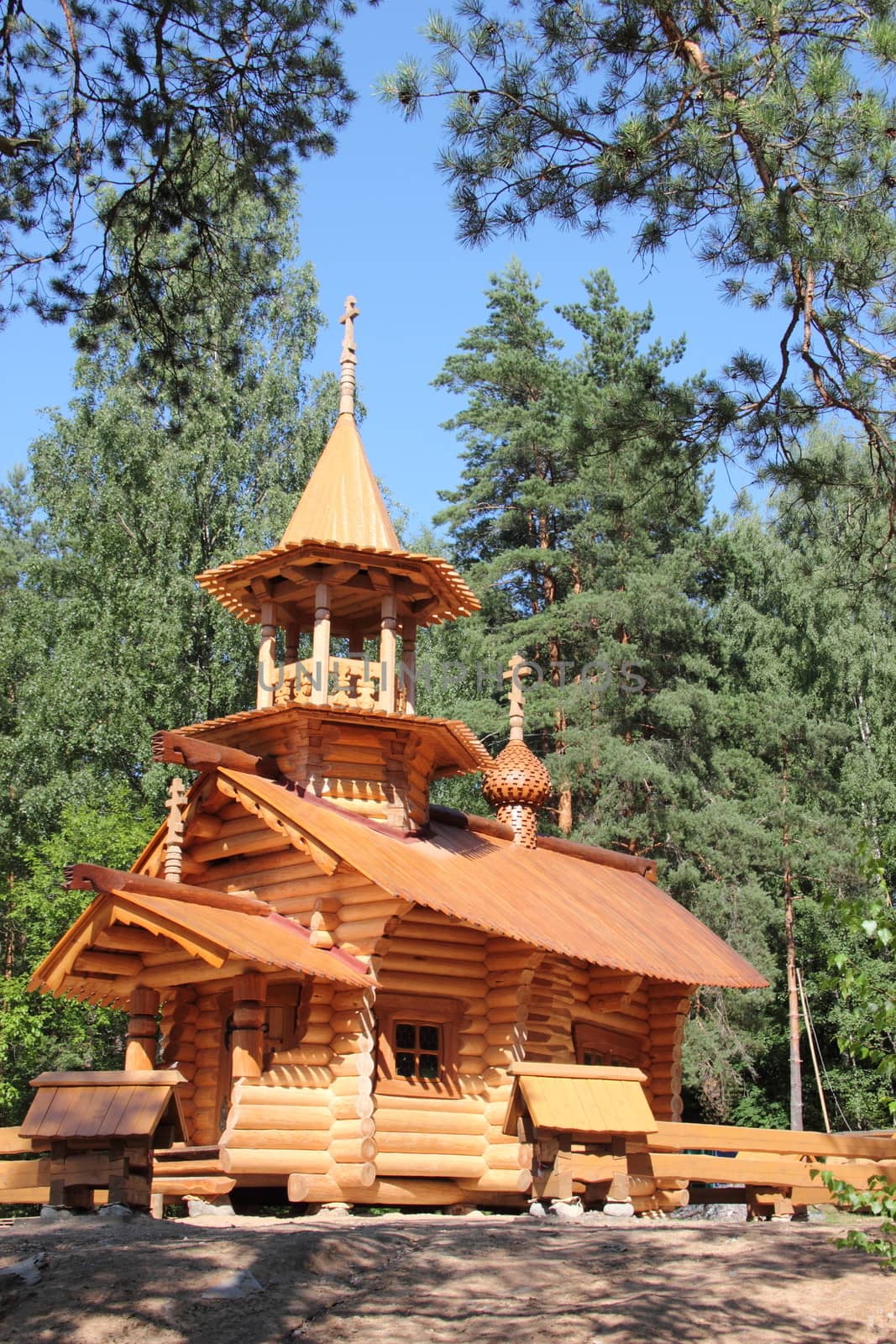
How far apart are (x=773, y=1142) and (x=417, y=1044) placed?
396 centimetres

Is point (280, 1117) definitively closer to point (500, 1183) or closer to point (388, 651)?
point (500, 1183)

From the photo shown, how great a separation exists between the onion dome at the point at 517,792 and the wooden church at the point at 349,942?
1000mm

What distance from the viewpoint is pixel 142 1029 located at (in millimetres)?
13461

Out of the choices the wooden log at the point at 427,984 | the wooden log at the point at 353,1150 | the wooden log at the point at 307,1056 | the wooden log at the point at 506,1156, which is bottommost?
the wooden log at the point at 506,1156

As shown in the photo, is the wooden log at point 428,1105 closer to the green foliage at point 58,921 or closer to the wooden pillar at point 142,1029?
the wooden pillar at point 142,1029

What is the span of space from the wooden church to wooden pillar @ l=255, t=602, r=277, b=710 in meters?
0.04

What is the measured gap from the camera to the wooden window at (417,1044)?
13984 mm

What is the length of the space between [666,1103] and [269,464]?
15512 millimetres

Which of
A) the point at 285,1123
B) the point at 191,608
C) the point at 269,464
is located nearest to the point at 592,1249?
the point at 285,1123

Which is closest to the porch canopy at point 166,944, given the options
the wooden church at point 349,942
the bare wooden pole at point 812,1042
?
the wooden church at point 349,942

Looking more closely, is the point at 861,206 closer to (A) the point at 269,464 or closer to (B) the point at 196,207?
(B) the point at 196,207

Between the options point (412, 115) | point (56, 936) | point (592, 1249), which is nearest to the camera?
point (592, 1249)

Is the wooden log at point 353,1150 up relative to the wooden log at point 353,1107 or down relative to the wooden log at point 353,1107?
down

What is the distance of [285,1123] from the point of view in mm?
13062
